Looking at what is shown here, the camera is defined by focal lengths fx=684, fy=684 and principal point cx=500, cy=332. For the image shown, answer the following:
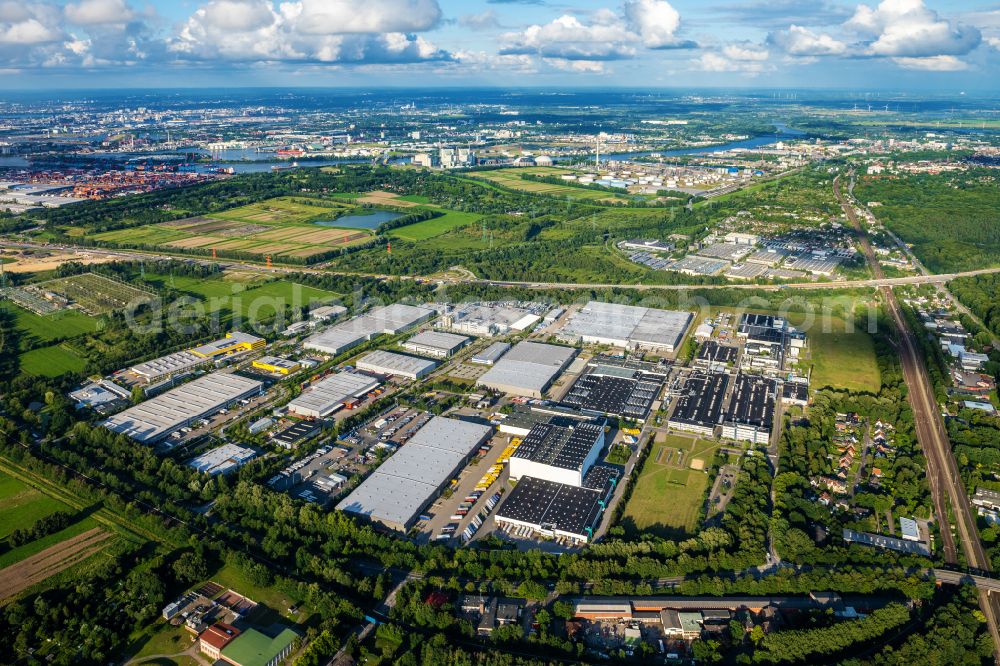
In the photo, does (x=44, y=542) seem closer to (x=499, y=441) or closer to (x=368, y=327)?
(x=499, y=441)

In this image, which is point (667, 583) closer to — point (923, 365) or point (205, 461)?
point (205, 461)

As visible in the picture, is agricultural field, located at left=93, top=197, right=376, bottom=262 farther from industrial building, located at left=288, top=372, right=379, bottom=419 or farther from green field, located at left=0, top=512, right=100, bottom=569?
green field, located at left=0, top=512, right=100, bottom=569

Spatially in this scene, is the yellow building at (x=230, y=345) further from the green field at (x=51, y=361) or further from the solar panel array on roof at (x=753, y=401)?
the solar panel array on roof at (x=753, y=401)

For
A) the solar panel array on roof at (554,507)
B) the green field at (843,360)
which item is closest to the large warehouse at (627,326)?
the green field at (843,360)

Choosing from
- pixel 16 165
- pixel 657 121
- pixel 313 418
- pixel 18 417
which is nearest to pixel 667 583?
pixel 313 418

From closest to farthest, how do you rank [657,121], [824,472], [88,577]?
[88,577]
[824,472]
[657,121]
